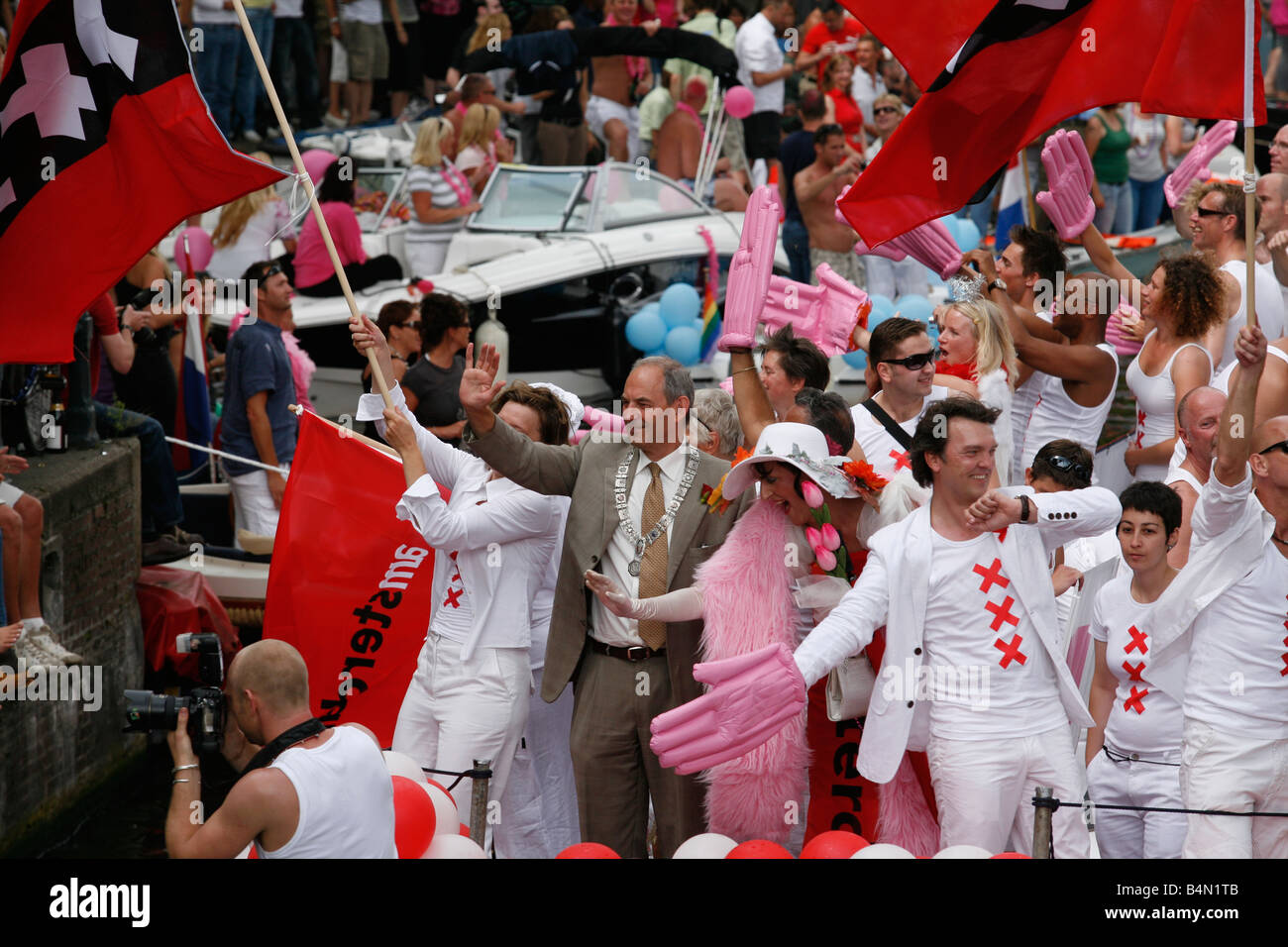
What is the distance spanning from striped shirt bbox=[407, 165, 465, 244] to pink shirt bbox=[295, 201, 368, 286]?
912 millimetres

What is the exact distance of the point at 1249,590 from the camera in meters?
4.60

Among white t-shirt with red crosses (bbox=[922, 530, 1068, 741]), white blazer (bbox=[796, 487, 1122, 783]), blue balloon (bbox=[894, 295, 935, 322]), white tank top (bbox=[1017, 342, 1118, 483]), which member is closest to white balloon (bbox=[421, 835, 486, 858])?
white blazer (bbox=[796, 487, 1122, 783])

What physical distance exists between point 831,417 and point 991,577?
91 cm

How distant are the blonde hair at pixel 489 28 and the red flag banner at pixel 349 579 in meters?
8.18

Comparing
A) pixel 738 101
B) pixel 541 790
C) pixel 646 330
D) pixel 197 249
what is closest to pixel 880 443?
pixel 541 790

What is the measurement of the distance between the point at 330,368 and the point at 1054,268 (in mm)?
5446

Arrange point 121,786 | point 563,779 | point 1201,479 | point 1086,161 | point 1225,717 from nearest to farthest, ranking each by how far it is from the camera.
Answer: point 1225,717 < point 1201,479 < point 563,779 < point 1086,161 < point 121,786

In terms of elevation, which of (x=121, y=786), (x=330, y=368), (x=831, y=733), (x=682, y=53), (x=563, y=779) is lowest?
(x=121, y=786)

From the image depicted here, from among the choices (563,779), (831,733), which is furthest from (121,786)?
(831,733)

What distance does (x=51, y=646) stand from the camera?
22.9 feet

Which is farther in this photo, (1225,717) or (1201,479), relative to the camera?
(1201,479)

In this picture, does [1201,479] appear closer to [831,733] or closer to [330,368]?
[831,733]

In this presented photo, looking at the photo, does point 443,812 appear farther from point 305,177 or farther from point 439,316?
point 439,316
